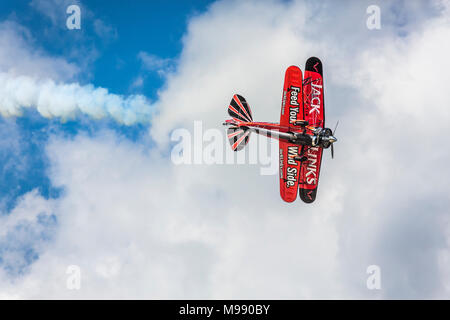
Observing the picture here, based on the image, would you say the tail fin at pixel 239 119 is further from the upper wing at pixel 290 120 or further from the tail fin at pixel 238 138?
the upper wing at pixel 290 120

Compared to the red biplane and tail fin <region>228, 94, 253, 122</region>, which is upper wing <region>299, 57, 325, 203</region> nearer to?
the red biplane

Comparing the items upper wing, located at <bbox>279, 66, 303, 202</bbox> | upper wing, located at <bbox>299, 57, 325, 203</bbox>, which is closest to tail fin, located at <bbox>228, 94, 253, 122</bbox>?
upper wing, located at <bbox>279, 66, 303, 202</bbox>

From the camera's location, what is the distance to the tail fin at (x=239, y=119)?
166 feet

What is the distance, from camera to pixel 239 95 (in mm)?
51875

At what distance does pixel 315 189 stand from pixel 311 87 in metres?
10.0

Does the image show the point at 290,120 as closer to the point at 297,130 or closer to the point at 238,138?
the point at 297,130

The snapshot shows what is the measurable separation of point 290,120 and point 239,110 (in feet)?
16.3

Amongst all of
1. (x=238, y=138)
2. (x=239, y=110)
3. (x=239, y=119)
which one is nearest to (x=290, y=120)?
(x=239, y=119)

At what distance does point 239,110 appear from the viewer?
168ft

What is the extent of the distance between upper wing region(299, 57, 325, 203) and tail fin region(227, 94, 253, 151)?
224 inches
